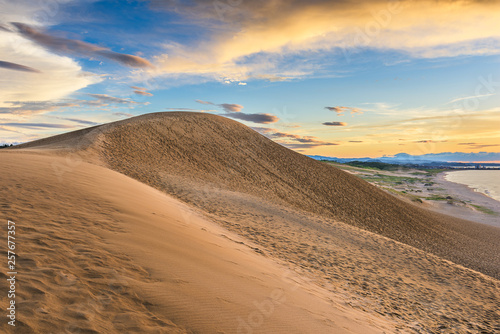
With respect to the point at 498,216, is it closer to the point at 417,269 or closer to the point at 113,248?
the point at 417,269

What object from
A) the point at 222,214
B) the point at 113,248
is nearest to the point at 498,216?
the point at 222,214

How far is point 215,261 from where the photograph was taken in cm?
722

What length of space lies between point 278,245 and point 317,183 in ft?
76.9

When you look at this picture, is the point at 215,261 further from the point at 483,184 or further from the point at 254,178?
the point at 483,184

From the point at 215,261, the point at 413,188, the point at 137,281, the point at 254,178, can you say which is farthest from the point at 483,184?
the point at 137,281

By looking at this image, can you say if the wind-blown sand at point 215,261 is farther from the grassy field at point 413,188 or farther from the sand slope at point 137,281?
the grassy field at point 413,188

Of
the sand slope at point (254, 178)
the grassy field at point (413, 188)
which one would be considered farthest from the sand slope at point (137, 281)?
the grassy field at point (413, 188)

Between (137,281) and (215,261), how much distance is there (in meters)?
2.51

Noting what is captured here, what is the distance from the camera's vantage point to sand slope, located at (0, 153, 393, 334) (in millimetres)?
4121

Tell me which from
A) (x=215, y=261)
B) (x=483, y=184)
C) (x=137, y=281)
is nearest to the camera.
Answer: (x=137, y=281)

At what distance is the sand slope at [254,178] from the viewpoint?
22.3 meters

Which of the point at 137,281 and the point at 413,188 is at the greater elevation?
the point at 413,188

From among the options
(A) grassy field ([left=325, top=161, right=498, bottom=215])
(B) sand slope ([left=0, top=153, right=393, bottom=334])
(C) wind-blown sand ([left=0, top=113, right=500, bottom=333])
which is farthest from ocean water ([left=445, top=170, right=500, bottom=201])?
(B) sand slope ([left=0, top=153, right=393, bottom=334])

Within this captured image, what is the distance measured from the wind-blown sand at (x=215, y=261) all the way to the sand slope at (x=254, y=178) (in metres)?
0.31
